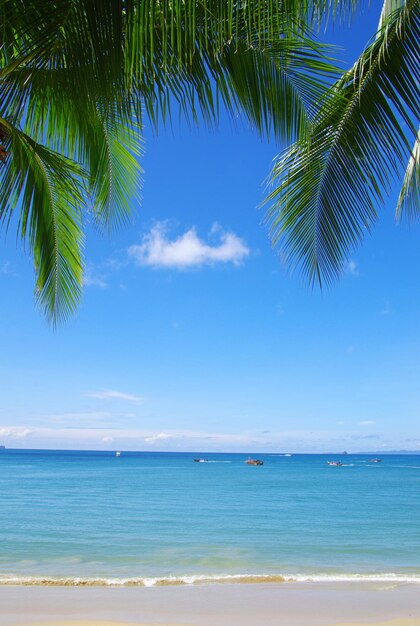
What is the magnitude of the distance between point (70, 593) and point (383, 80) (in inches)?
379

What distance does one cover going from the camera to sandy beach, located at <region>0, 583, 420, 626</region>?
25.8ft

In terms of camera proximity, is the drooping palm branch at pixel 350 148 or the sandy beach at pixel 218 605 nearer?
the drooping palm branch at pixel 350 148

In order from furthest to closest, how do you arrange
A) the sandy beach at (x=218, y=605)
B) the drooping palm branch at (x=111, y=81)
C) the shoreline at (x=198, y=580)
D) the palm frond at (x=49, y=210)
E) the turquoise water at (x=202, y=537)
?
the turquoise water at (x=202, y=537) < the shoreline at (x=198, y=580) < the sandy beach at (x=218, y=605) < the palm frond at (x=49, y=210) < the drooping palm branch at (x=111, y=81)

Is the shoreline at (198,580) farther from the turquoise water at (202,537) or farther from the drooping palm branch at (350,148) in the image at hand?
the drooping palm branch at (350,148)

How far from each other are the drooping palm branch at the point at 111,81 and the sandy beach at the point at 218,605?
5391 mm

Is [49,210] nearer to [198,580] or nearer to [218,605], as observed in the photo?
[218,605]

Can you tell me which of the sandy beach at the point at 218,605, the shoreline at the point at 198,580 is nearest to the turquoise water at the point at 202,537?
the shoreline at the point at 198,580

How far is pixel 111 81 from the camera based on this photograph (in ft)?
8.67

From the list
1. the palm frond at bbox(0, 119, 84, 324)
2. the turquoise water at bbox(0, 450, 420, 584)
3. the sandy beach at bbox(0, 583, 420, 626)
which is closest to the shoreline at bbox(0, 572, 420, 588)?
the turquoise water at bbox(0, 450, 420, 584)

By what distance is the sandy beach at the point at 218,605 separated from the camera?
7867mm

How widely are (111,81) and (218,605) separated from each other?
8.50 meters

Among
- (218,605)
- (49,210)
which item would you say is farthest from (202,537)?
(49,210)

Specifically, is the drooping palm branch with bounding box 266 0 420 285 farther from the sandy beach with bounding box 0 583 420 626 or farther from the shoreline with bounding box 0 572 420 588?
the shoreline with bounding box 0 572 420 588

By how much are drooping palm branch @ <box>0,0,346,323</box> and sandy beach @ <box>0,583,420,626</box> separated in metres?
5.39
